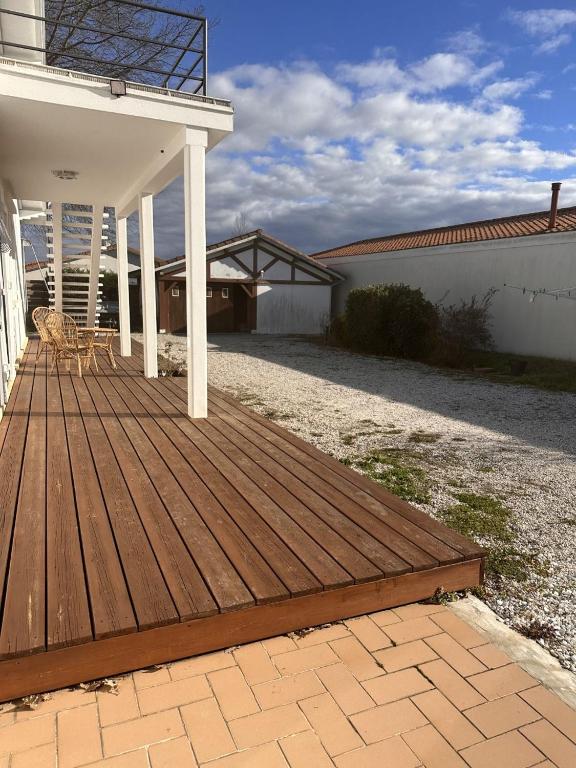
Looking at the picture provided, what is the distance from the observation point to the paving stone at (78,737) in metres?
1.36

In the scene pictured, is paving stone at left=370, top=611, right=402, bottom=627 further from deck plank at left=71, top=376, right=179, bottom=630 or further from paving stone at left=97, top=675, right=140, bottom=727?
paving stone at left=97, top=675, right=140, bottom=727

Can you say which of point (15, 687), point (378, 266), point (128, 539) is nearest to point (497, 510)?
point (128, 539)

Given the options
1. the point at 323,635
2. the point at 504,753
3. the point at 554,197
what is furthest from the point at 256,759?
the point at 554,197

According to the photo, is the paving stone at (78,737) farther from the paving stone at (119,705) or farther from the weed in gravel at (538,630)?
the weed in gravel at (538,630)

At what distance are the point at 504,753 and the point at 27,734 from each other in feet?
4.59

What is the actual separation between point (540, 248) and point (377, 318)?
434 cm

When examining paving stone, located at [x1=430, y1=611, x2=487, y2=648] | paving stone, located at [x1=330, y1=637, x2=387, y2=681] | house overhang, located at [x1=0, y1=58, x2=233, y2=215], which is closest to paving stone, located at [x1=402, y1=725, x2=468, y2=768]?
paving stone, located at [x1=330, y1=637, x2=387, y2=681]

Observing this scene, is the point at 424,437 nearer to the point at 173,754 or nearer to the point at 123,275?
the point at 173,754

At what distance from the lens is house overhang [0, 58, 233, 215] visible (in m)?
3.74

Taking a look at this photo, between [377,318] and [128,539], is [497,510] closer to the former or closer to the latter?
[128,539]

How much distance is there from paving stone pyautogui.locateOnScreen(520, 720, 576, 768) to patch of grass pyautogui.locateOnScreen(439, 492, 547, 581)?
887mm

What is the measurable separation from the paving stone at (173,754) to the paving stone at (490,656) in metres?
1.08

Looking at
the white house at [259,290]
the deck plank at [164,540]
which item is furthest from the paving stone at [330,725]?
Result: the white house at [259,290]

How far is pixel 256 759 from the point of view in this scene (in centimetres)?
138
